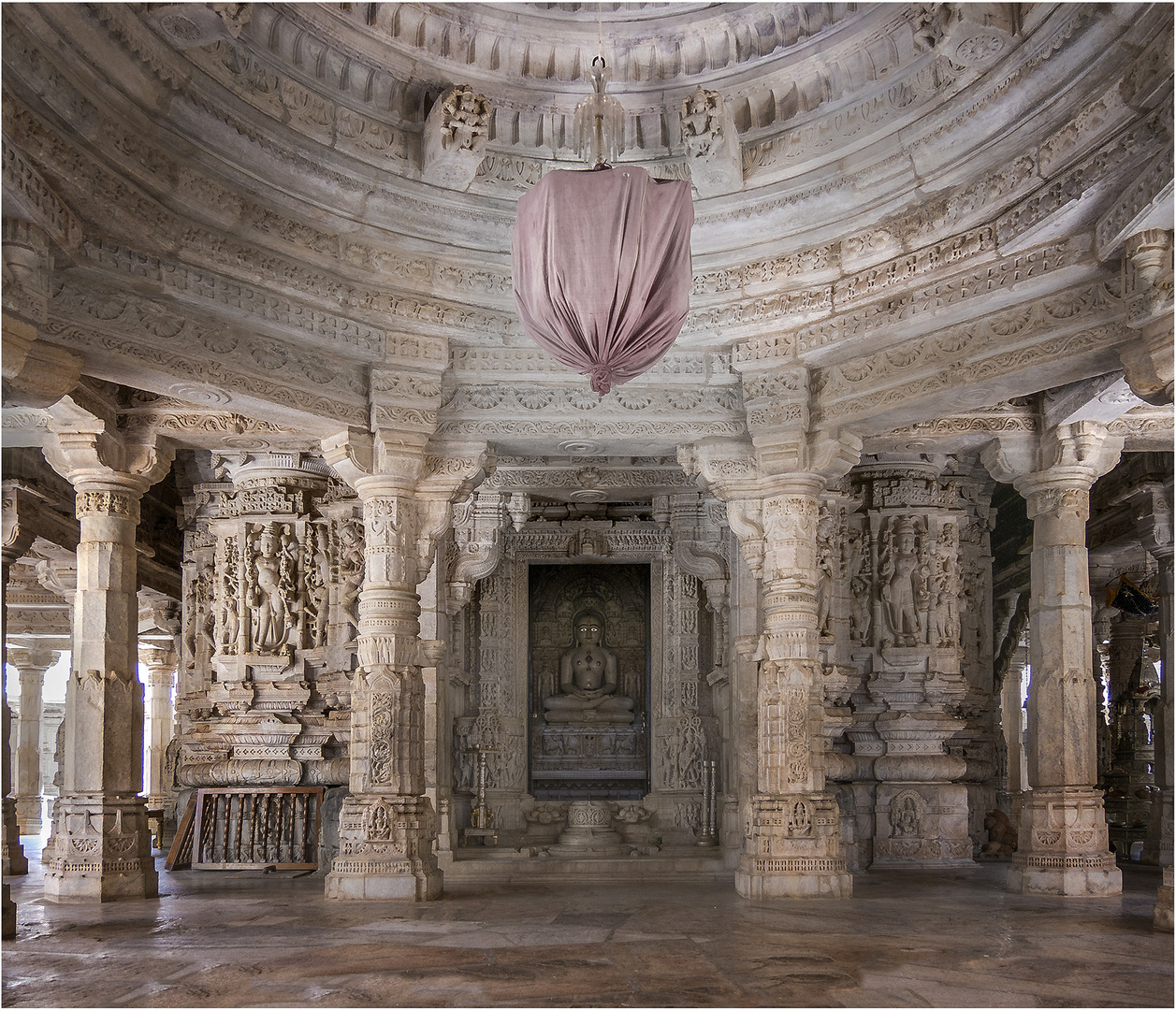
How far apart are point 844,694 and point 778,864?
3.09 metres

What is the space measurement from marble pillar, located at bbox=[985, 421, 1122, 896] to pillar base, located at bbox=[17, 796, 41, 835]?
56.2ft

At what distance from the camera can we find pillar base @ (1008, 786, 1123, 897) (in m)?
9.05

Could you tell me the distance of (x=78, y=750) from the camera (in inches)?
373

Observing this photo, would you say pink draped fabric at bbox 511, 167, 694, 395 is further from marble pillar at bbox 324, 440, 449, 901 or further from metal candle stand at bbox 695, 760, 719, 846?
metal candle stand at bbox 695, 760, 719, 846

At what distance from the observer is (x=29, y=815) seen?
826 inches

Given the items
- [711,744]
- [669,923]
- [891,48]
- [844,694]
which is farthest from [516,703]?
[891,48]

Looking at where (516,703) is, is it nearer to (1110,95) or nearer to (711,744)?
(711,744)

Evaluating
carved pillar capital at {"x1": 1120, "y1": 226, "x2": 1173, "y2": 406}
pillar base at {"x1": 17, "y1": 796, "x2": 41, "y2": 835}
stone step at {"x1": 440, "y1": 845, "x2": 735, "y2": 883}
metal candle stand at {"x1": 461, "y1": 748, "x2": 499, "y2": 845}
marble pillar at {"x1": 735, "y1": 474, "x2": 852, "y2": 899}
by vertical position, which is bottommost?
pillar base at {"x1": 17, "y1": 796, "x2": 41, "y2": 835}

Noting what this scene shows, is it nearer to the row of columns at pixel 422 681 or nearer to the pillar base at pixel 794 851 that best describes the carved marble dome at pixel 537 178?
the row of columns at pixel 422 681

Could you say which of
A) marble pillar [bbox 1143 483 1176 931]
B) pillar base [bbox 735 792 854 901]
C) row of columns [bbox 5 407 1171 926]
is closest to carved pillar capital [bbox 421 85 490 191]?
row of columns [bbox 5 407 1171 926]

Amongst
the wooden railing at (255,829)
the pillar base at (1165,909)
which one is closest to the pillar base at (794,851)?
the pillar base at (1165,909)

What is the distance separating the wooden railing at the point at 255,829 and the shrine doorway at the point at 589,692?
344cm

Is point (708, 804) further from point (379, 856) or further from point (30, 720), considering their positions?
point (30, 720)

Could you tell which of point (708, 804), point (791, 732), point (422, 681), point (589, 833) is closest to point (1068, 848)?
point (791, 732)
